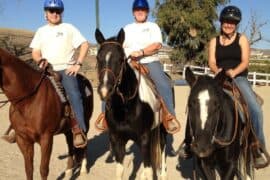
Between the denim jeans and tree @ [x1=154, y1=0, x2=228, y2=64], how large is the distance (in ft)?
94.3

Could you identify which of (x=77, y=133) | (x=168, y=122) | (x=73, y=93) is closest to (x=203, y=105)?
(x=168, y=122)

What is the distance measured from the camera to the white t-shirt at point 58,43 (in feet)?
20.4

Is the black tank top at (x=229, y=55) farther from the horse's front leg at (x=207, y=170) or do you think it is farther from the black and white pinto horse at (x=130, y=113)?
the horse's front leg at (x=207, y=170)

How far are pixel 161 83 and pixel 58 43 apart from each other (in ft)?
A: 5.59

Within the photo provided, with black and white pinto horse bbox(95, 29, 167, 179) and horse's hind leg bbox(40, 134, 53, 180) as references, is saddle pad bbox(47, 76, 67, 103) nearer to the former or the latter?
horse's hind leg bbox(40, 134, 53, 180)

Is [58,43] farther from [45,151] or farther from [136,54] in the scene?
[45,151]

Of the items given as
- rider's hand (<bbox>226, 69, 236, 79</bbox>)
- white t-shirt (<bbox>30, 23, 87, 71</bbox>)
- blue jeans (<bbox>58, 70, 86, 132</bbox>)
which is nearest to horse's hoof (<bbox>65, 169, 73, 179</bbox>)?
blue jeans (<bbox>58, 70, 86, 132</bbox>)

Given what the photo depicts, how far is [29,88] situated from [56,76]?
69 centimetres

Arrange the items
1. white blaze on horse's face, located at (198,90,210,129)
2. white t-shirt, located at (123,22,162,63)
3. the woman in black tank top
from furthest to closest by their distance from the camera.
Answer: white t-shirt, located at (123,22,162,63)
the woman in black tank top
white blaze on horse's face, located at (198,90,210,129)

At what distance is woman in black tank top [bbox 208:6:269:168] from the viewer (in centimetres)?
506

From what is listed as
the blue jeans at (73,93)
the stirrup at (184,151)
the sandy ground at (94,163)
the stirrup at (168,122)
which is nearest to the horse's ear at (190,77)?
the stirrup at (184,151)

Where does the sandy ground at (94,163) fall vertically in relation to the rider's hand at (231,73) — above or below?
below

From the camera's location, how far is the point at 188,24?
113 ft

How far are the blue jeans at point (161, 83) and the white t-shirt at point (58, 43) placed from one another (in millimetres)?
1232
